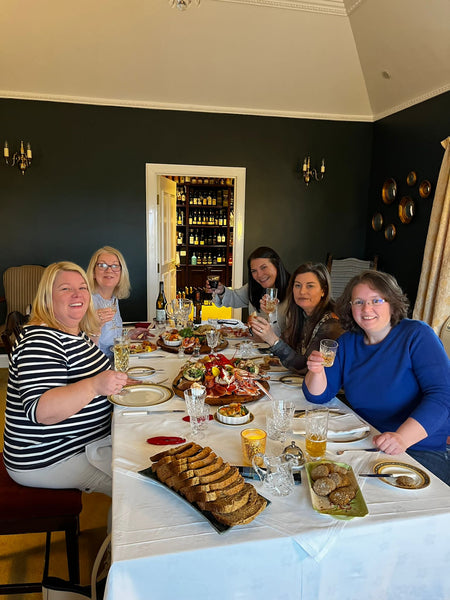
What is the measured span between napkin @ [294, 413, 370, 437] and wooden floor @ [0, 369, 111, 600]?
→ 3.92 ft

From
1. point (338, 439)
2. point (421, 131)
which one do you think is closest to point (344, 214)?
point (421, 131)

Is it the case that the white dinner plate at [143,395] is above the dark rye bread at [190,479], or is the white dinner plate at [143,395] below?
below

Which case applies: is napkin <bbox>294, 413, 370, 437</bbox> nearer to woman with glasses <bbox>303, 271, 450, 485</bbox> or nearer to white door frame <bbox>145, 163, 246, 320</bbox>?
woman with glasses <bbox>303, 271, 450, 485</bbox>

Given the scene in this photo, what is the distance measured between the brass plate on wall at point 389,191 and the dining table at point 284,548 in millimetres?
4158

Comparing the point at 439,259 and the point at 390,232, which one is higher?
the point at 390,232

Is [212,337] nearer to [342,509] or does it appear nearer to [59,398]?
[59,398]

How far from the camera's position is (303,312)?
257 centimetres

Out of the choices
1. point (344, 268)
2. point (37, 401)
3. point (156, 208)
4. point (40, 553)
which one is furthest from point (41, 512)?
point (344, 268)

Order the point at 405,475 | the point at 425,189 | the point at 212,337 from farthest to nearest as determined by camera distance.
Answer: the point at 425,189
the point at 212,337
the point at 405,475

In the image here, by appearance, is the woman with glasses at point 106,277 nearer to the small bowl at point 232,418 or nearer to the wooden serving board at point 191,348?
the wooden serving board at point 191,348

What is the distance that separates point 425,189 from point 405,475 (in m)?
3.64

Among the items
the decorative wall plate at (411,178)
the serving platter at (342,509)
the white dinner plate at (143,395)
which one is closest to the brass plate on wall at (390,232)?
the decorative wall plate at (411,178)

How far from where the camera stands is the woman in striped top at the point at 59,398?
145 centimetres

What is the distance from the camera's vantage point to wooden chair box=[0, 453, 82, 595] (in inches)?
59.1
